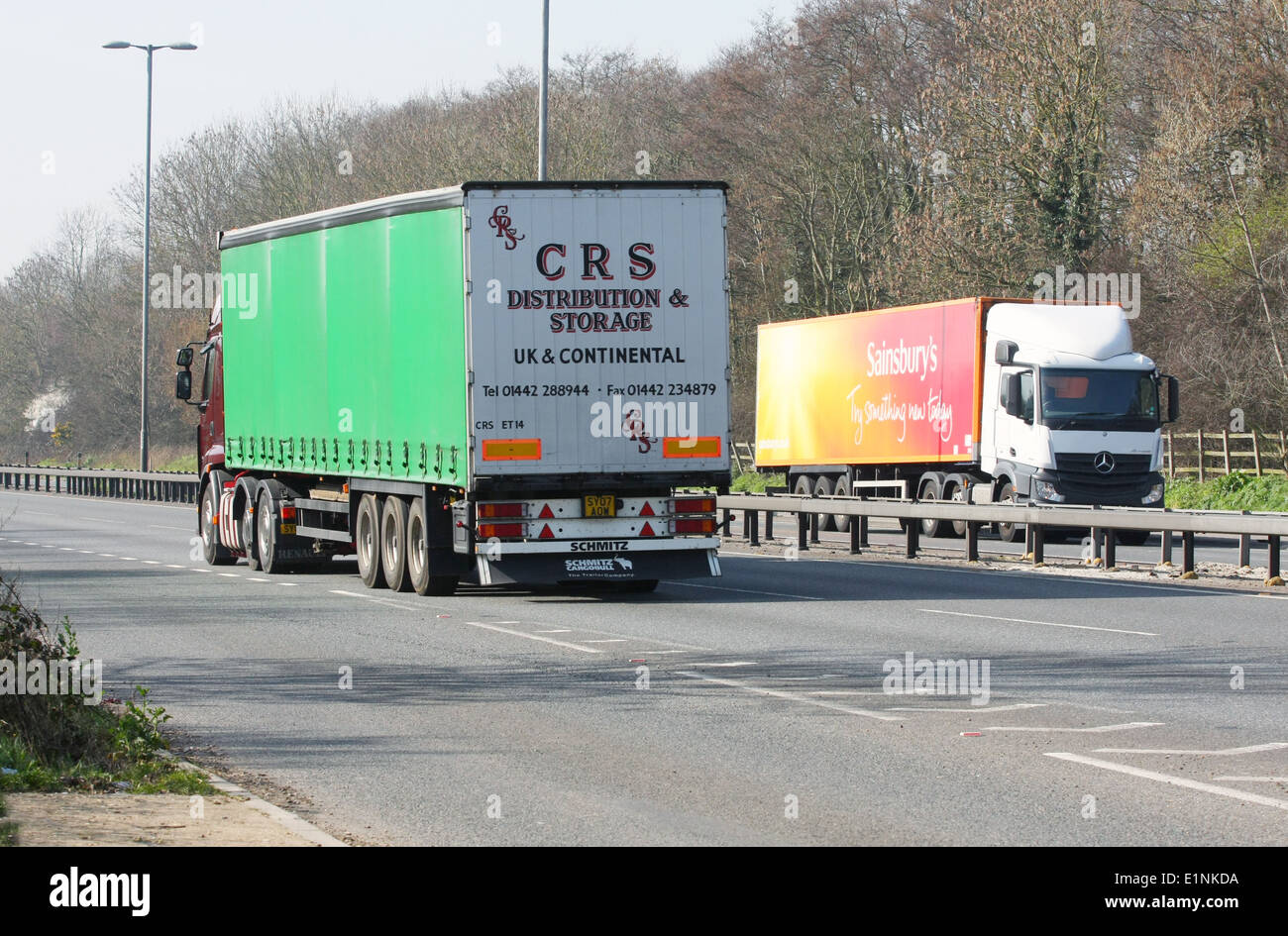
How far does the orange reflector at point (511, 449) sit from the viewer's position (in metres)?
17.6

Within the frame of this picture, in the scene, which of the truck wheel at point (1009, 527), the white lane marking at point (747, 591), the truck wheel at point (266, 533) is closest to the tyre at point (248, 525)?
the truck wheel at point (266, 533)

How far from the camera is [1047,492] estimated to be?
1092 inches

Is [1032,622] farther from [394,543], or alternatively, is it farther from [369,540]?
[369,540]

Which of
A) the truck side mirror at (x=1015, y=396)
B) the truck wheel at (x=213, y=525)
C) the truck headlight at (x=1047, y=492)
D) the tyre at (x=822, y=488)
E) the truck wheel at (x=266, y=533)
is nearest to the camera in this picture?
the truck wheel at (x=266, y=533)

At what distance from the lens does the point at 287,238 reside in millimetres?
22016

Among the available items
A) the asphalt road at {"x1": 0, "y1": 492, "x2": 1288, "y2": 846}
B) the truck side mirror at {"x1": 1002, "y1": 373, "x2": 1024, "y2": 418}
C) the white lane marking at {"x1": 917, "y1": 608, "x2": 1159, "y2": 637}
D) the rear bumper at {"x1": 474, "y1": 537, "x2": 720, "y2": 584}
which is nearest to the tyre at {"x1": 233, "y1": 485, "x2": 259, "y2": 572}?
the asphalt road at {"x1": 0, "y1": 492, "x2": 1288, "y2": 846}

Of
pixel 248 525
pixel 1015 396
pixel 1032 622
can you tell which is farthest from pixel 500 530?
pixel 1015 396

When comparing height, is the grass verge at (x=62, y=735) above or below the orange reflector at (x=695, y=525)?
below

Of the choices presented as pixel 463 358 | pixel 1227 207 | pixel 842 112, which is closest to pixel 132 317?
pixel 842 112

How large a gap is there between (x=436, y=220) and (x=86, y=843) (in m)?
11.8

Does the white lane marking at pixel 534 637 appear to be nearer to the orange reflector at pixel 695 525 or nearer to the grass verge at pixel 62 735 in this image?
the orange reflector at pixel 695 525

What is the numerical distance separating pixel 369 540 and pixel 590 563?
3400 millimetres

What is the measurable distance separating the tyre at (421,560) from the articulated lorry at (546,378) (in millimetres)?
26

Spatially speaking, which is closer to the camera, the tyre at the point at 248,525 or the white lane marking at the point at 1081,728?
the white lane marking at the point at 1081,728
